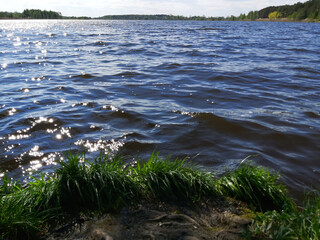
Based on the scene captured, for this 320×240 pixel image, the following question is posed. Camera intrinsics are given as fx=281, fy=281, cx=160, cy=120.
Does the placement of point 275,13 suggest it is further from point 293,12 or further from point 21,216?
point 21,216

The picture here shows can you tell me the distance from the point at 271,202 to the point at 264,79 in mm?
7515

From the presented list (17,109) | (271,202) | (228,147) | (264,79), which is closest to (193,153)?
(228,147)

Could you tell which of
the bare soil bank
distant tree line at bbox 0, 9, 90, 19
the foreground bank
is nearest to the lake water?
the foreground bank

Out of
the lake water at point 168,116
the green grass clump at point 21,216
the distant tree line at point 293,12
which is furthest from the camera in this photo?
the distant tree line at point 293,12

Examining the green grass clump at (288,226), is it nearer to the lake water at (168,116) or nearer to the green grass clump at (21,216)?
the lake water at (168,116)

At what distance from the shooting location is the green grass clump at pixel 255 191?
10.6ft

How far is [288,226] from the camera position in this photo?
8.04ft

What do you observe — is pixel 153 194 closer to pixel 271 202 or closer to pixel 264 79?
pixel 271 202

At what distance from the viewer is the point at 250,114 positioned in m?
6.61

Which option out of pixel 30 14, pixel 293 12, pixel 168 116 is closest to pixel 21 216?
pixel 168 116

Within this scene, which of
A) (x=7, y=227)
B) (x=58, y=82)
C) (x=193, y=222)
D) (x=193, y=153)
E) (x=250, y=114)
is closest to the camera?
(x=7, y=227)

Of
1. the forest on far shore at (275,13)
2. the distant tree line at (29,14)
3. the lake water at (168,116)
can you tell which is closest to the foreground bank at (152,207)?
the lake water at (168,116)

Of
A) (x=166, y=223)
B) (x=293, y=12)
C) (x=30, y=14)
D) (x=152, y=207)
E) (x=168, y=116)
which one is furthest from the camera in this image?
(x=30, y=14)

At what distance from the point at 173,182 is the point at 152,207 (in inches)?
17.1
